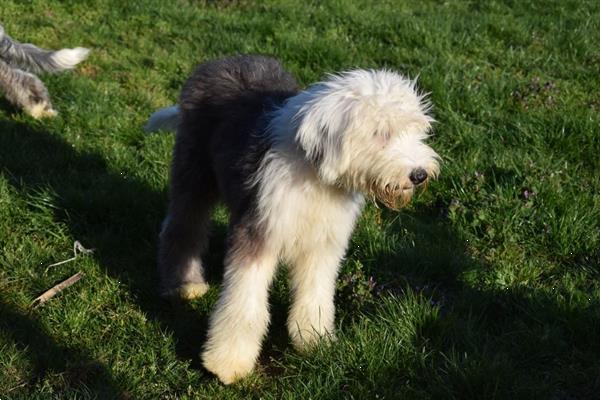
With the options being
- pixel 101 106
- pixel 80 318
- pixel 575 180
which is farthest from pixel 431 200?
pixel 101 106

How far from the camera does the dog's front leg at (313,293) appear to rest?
3.84m

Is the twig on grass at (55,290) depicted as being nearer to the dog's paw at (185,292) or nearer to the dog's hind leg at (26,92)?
the dog's paw at (185,292)

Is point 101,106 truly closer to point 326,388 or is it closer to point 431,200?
point 431,200

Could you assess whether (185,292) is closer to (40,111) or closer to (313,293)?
(313,293)

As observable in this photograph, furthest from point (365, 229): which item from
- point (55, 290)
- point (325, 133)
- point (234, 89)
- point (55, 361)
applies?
point (55, 361)

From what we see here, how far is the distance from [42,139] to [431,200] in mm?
3146

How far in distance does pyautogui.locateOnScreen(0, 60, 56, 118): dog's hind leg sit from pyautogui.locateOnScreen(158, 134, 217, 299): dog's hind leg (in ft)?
7.86

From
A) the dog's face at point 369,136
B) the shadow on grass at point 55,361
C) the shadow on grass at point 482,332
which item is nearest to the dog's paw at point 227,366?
the shadow on grass at point 55,361

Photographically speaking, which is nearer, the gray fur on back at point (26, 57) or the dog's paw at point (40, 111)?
the dog's paw at point (40, 111)

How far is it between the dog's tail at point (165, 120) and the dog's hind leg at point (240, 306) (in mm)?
1581

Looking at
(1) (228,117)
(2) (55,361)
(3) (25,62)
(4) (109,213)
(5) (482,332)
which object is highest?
(1) (228,117)

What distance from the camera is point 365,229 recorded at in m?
4.74

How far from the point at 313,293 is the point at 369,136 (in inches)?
39.2

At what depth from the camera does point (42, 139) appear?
19.4 ft
